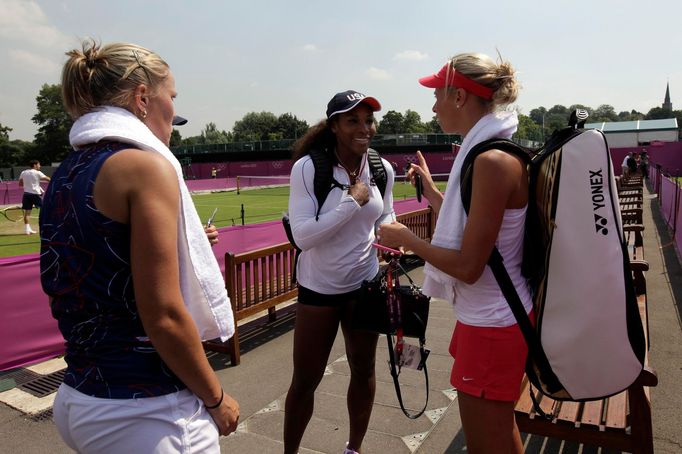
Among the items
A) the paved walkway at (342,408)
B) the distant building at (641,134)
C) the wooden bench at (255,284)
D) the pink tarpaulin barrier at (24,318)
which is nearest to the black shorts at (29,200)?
the pink tarpaulin barrier at (24,318)

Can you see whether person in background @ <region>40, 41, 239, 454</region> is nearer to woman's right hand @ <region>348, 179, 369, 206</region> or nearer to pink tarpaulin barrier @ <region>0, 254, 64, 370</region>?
woman's right hand @ <region>348, 179, 369, 206</region>

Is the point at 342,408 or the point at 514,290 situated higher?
the point at 514,290

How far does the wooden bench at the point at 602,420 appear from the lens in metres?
2.62

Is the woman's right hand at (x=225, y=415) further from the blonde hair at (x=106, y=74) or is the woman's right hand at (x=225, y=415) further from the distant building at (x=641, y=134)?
the distant building at (x=641, y=134)

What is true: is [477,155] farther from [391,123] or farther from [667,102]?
[667,102]

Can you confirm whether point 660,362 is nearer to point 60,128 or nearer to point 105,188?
point 105,188

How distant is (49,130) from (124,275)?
295ft

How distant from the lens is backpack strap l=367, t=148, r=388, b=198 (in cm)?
312

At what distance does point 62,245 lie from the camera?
1431 mm

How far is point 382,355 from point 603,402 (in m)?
2.26

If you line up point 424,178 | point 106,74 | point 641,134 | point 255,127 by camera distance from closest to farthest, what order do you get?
point 106,74 < point 424,178 < point 641,134 < point 255,127

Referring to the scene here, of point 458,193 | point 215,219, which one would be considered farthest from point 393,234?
point 215,219

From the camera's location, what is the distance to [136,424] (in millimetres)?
1396

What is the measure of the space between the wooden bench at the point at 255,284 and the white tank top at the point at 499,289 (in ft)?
10.7
